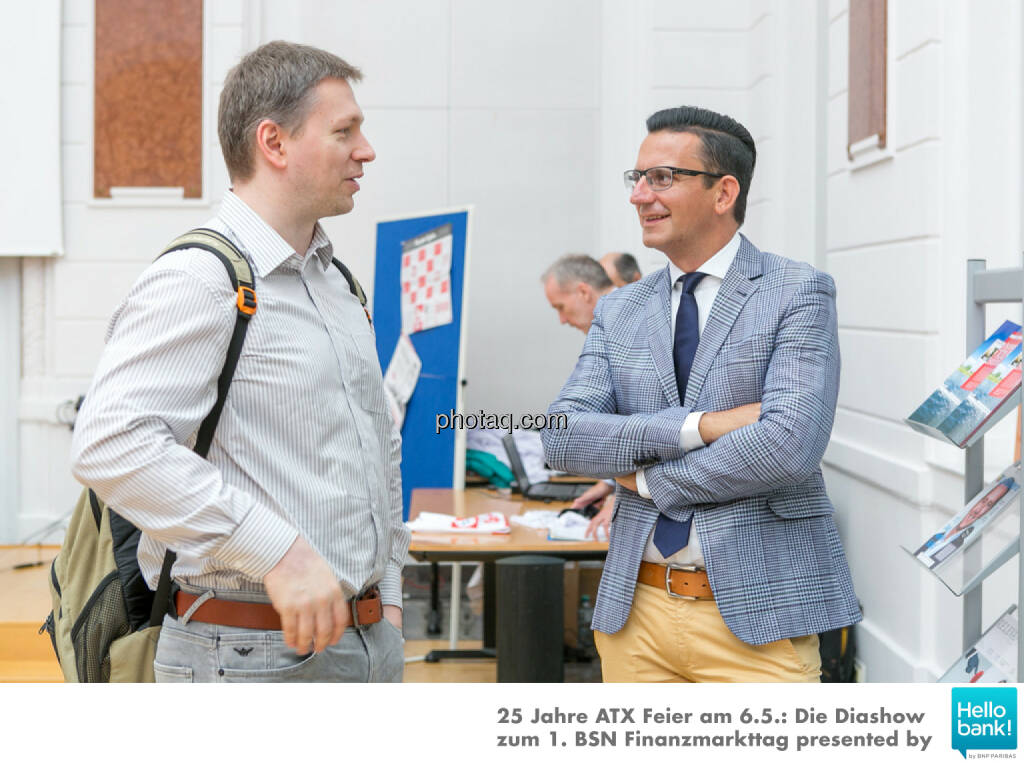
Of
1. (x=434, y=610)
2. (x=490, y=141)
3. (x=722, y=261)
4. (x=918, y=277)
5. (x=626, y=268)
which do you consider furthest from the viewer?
(x=490, y=141)

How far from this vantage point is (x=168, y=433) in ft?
4.20

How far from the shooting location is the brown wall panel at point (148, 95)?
5.43 metres

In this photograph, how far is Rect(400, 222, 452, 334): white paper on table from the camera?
5.07m

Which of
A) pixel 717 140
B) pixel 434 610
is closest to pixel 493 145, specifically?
pixel 434 610

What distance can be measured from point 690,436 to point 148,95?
457 cm

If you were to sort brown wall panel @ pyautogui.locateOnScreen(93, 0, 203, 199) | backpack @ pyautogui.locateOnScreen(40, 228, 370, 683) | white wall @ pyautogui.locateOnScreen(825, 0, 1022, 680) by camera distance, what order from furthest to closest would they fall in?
1. brown wall panel @ pyautogui.locateOnScreen(93, 0, 203, 199)
2. white wall @ pyautogui.locateOnScreen(825, 0, 1022, 680)
3. backpack @ pyautogui.locateOnScreen(40, 228, 370, 683)

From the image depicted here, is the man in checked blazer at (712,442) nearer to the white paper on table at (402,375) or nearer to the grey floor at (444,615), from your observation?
the grey floor at (444,615)

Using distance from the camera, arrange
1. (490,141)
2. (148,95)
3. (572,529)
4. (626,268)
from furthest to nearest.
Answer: (490,141)
(148,95)
(626,268)
(572,529)

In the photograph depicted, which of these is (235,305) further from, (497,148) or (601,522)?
(497,148)

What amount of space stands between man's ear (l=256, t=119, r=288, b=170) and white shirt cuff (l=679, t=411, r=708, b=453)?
819mm

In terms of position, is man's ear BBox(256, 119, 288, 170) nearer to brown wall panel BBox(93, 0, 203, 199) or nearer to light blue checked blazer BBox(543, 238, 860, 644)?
light blue checked blazer BBox(543, 238, 860, 644)

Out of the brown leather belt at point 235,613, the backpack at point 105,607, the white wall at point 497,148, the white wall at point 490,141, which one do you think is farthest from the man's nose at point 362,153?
the white wall at point 490,141

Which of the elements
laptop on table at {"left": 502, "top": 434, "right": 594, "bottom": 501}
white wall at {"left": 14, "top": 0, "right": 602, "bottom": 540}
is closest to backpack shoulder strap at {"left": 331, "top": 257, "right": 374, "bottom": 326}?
laptop on table at {"left": 502, "top": 434, "right": 594, "bottom": 501}
